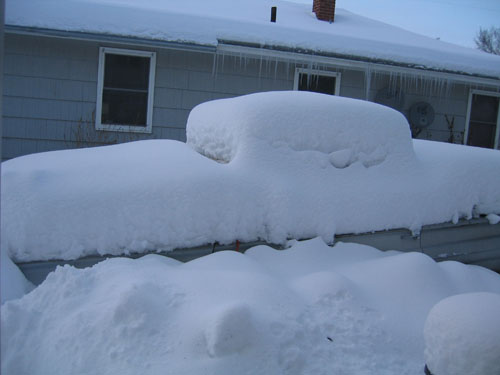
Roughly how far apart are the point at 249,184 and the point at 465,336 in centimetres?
168

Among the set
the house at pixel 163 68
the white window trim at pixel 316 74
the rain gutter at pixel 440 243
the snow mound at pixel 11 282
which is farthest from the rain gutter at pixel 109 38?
the snow mound at pixel 11 282

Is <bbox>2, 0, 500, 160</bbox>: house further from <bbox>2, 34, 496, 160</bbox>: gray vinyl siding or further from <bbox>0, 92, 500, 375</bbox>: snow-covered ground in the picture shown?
<bbox>0, 92, 500, 375</bbox>: snow-covered ground

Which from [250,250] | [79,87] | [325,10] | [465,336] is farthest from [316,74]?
[465,336]

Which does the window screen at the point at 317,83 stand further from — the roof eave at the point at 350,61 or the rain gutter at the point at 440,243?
the rain gutter at the point at 440,243

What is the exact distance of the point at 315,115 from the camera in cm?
340

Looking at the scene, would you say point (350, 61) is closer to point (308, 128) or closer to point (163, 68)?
point (163, 68)

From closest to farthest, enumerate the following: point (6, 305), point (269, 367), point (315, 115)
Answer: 1. point (269, 367)
2. point (6, 305)
3. point (315, 115)

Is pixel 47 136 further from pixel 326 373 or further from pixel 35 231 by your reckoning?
pixel 326 373

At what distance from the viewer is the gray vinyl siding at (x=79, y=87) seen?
7.13m

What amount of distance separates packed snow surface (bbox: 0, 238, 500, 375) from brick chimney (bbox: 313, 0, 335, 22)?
850cm

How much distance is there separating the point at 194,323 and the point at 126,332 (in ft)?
0.98

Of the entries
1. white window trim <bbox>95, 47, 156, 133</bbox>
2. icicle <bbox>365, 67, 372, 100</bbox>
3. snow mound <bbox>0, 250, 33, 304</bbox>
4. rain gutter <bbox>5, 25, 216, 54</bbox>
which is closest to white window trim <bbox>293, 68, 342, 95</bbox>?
icicle <bbox>365, 67, 372, 100</bbox>

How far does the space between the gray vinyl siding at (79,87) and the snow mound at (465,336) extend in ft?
21.2

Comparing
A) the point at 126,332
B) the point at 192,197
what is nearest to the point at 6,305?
the point at 126,332
